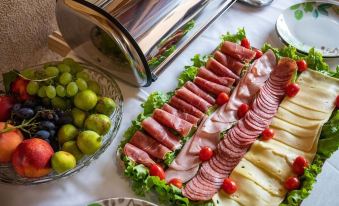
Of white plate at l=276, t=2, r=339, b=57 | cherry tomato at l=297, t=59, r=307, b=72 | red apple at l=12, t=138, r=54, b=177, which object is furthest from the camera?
white plate at l=276, t=2, r=339, b=57

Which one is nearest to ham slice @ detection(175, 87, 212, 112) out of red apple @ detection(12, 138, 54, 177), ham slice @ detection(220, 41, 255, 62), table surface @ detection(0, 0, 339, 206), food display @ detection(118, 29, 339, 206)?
food display @ detection(118, 29, 339, 206)

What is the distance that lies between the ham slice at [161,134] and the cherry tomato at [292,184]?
0.98ft

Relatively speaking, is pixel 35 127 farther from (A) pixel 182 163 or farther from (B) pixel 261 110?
(B) pixel 261 110

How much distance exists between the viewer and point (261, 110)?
43.0 inches

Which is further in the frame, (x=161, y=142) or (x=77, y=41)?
(x=77, y=41)

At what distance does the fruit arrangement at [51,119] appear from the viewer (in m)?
0.88

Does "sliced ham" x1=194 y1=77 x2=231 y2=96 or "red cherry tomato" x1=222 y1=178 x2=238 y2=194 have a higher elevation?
"sliced ham" x1=194 y1=77 x2=231 y2=96

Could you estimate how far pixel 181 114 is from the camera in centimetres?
109

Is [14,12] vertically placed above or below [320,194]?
above

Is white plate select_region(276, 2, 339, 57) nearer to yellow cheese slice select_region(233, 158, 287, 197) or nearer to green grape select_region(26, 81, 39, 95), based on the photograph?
yellow cheese slice select_region(233, 158, 287, 197)

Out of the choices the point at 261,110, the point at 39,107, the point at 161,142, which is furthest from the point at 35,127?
the point at 261,110

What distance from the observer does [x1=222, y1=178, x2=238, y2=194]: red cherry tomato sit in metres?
0.91

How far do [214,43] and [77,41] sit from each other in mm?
485

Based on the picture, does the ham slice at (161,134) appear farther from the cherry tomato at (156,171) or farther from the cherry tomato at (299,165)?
the cherry tomato at (299,165)
